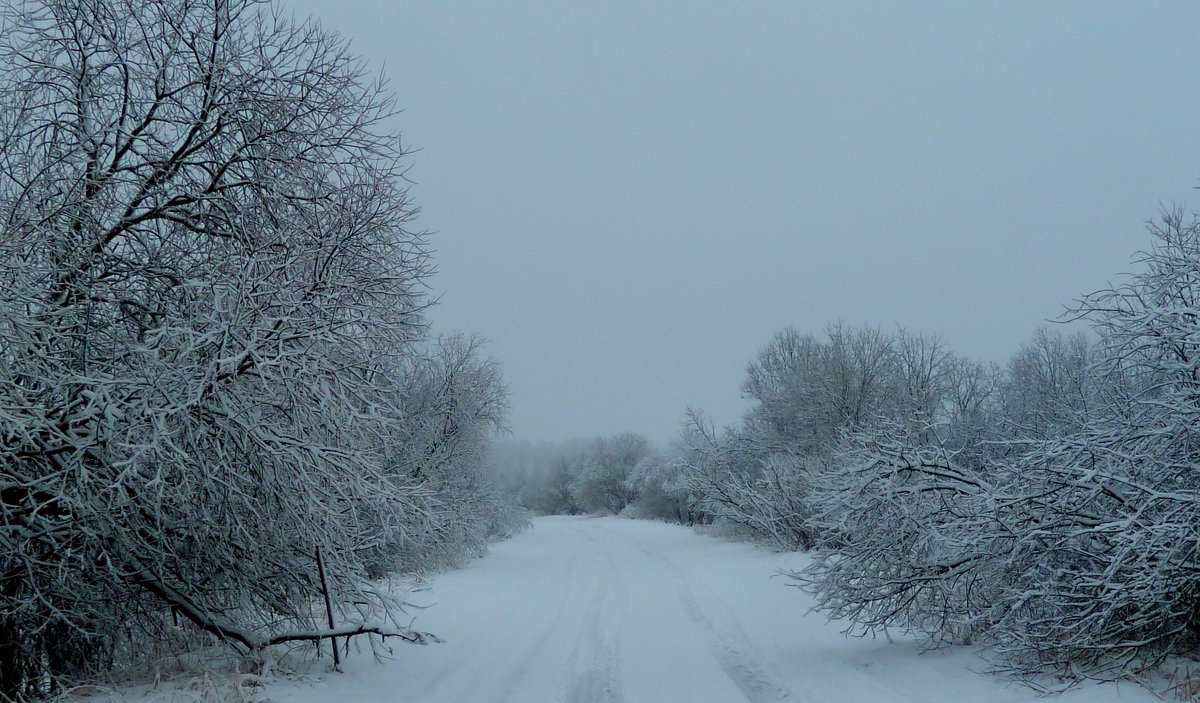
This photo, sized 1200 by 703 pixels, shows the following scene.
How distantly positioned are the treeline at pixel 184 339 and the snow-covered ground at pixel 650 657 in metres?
0.81

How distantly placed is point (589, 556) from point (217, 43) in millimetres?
19971

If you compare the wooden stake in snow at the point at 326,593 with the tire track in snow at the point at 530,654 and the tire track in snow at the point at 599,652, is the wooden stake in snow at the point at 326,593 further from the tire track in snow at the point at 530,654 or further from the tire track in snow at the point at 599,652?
the tire track in snow at the point at 599,652

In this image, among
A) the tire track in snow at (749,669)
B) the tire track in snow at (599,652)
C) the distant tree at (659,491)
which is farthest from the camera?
the distant tree at (659,491)

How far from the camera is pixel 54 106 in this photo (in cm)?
655

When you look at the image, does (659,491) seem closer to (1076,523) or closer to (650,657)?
(650,657)

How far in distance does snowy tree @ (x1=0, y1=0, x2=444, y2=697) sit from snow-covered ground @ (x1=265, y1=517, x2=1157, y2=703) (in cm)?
85

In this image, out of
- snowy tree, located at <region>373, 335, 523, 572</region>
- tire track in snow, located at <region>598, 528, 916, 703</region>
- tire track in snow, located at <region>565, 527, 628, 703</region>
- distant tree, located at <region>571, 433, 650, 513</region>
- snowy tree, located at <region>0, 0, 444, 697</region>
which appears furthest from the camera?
distant tree, located at <region>571, 433, 650, 513</region>

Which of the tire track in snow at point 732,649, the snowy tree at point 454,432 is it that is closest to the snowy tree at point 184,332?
the tire track in snow at point 732,649

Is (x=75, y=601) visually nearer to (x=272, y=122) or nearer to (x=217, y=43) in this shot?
(x=272, y=122)

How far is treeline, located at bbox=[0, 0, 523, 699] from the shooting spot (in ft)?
17.5

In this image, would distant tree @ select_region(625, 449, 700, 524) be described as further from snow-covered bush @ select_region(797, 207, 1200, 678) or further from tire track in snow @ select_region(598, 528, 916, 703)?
snow-covered bush @ select_region(797, 207, 1200, 678)

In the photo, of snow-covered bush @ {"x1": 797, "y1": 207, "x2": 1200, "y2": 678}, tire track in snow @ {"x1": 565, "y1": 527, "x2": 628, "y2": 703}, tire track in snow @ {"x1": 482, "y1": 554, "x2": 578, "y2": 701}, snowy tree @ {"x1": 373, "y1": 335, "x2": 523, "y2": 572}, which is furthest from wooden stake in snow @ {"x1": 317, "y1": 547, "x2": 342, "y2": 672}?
snowy tree @ {"x1": 373, "y1": 335, "x2": 523, "y2": 572}

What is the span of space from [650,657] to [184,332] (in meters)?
6.02

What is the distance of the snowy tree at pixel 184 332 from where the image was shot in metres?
5.32
